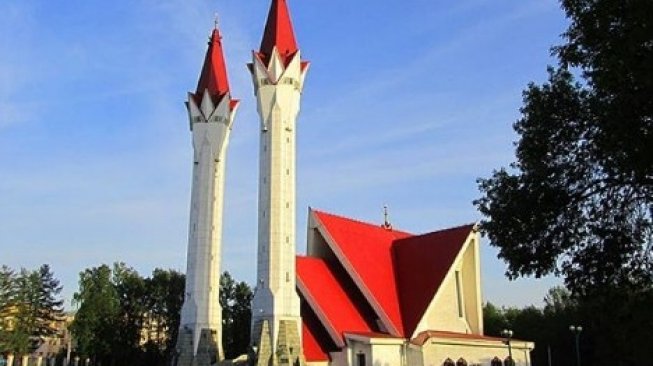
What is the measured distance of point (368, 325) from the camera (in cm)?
3194

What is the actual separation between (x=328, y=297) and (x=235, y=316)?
76.9ft

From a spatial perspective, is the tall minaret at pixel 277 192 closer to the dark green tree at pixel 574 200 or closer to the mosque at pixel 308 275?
the mosque at pixel 308 275

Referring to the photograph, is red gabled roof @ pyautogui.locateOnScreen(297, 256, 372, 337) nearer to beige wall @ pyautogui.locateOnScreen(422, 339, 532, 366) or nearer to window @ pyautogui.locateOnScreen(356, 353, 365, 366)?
window @ pyautogui.locateOnScreen(356, 353, 365, 366)

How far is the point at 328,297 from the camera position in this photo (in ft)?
103

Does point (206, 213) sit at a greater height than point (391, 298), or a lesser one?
greater

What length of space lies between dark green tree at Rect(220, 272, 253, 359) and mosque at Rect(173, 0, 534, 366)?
52.4 ft

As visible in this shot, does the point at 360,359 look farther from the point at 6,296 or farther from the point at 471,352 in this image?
the point at 6,296

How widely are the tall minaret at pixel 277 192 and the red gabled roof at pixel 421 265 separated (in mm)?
6212

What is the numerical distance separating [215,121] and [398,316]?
14.8 metres

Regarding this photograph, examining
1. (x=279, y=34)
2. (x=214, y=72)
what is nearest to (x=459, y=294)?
(x=279, y=34)

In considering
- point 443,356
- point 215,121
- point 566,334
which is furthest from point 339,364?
point 566,334

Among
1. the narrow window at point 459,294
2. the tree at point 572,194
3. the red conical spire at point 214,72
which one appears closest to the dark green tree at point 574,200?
the tree at point 572,194

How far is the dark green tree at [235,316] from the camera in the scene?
49.9 m

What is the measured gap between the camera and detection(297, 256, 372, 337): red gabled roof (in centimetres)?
3055
